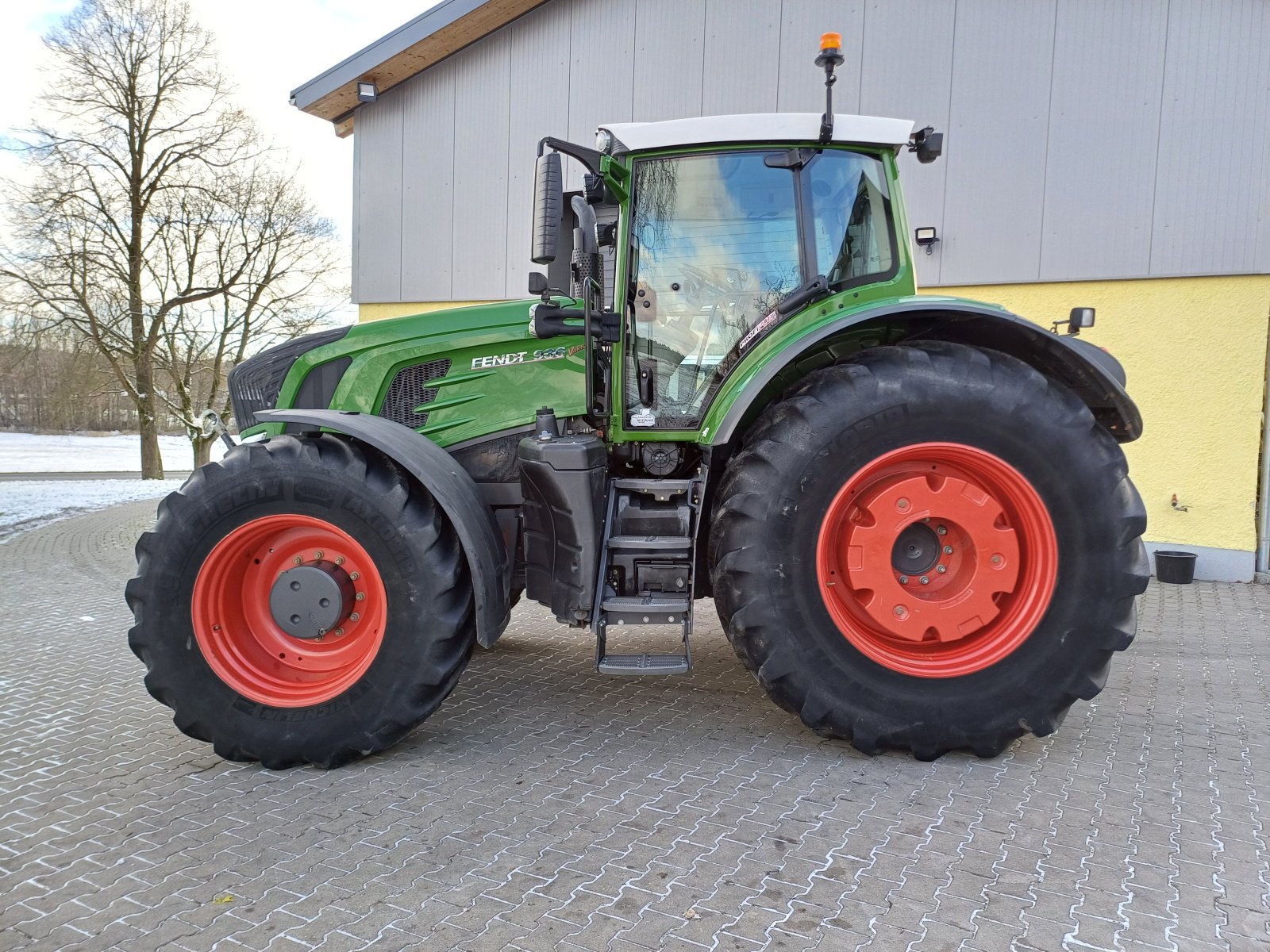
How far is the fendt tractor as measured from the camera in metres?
3.07

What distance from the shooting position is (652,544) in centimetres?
328

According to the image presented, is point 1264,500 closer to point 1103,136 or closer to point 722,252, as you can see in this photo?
point 1103,136

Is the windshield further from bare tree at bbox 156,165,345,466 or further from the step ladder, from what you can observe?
bare tree at bbox 156,165,345,466

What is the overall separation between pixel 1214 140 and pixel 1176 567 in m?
3.42

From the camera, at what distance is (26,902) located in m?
2.25

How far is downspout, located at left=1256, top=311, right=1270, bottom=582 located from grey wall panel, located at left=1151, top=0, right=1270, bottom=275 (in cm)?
A: 92

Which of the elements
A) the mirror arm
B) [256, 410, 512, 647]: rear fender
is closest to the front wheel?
[256, 410, 512, 647]: rear fender

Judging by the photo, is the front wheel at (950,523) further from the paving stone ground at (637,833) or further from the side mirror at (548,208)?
the side mirror at (548,208)

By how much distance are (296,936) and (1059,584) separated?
266cm

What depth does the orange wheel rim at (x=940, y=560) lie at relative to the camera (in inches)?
123

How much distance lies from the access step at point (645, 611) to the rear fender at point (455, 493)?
412 millimetres

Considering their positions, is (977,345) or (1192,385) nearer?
(977,345)

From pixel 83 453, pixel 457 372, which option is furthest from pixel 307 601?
pixel 83 453

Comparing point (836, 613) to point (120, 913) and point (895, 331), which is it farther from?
point (120, 913)
